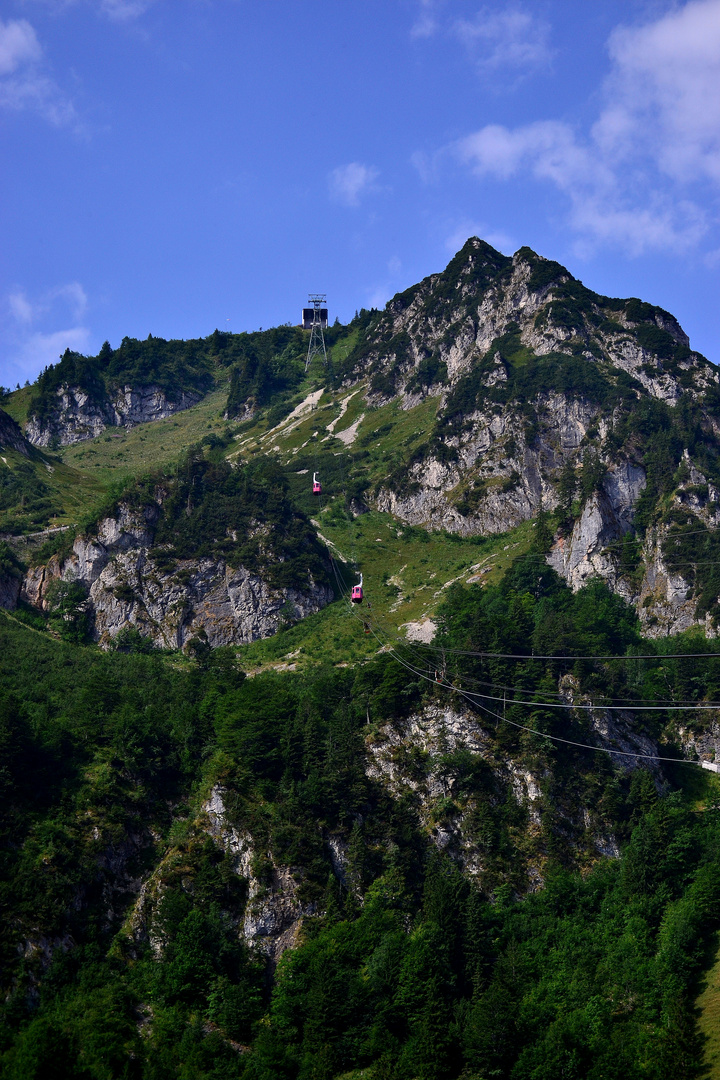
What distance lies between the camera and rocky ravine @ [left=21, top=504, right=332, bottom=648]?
433 ft

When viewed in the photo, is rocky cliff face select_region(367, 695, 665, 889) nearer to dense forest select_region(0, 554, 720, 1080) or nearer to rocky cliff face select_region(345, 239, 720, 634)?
dense forest select_region(0, 554, 720, 1080)

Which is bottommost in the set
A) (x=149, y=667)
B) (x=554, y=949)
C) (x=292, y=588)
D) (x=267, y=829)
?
(x=554, y=949)

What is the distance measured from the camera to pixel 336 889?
268 feet

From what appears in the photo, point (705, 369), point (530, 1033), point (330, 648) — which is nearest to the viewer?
point (530, 1033)

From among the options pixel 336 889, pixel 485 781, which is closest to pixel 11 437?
pixel 485 781

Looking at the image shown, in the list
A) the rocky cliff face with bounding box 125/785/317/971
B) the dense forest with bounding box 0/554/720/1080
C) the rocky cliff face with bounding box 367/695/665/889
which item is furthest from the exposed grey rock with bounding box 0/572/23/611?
the rocky cliff face with bounding box 367/695/665/889

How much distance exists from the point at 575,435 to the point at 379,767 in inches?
3177

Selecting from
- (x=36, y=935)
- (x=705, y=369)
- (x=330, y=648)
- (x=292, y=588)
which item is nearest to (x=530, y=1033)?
(x=36, y=935)

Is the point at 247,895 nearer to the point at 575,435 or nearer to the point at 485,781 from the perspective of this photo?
the point at 485,781

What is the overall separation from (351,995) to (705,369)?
409 ft

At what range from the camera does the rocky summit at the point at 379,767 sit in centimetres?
6812

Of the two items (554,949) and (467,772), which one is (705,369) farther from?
(554,949)

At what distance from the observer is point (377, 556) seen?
149 metres

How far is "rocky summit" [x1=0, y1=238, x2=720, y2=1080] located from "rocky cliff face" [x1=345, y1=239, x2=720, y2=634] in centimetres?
61
